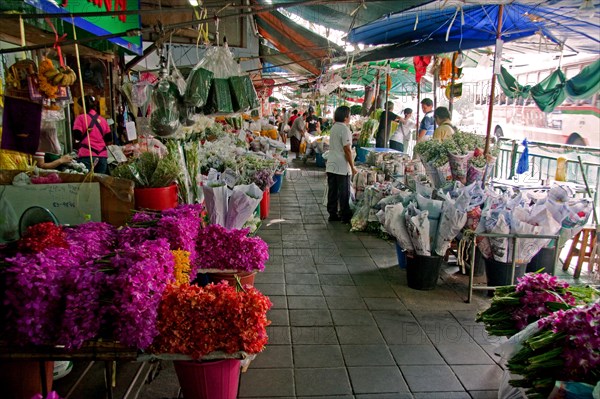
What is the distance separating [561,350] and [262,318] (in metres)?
1.67

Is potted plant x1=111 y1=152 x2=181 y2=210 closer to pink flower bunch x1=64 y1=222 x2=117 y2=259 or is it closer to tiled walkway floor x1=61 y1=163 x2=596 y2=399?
pink flower bunch x1=64 y1=222 x2=117 y2=259

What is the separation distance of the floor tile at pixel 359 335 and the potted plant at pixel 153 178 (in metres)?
2.02

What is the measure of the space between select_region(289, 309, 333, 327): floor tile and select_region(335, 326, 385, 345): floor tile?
193 mm

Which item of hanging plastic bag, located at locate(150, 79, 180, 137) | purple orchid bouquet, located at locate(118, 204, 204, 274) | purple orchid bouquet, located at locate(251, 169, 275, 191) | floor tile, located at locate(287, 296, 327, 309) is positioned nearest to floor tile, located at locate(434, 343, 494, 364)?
floor tile, located at locate(287, 296, 327, 309)

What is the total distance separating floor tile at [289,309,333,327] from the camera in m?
4.26

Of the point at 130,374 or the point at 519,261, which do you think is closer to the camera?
the point at 130,374

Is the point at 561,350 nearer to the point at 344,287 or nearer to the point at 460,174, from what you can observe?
the point at 344,287

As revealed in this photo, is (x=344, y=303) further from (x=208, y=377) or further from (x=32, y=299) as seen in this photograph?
(x=32, y=299)

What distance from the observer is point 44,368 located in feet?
8.39

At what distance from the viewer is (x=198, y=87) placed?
390cm

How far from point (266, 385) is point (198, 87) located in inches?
100

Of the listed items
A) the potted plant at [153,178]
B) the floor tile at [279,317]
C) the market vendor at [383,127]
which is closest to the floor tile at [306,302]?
the floor tile at [279,317]

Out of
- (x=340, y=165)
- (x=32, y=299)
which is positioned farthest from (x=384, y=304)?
(x=340, y=165)

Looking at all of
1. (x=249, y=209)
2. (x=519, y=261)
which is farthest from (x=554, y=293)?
(x=249, y=209)
